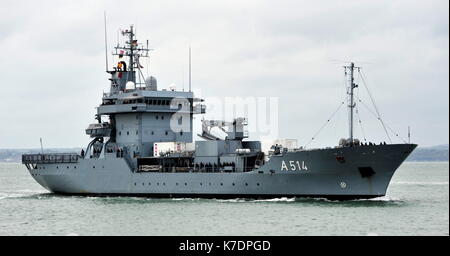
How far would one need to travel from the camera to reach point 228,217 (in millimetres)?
34344

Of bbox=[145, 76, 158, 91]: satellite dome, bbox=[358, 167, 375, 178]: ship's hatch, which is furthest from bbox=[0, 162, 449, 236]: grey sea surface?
bbox=[145, 76, 158, 91]: satellite dome

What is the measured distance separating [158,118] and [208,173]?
6.79 metres

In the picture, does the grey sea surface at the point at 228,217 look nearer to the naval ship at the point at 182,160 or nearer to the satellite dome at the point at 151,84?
the naval ship at the point at 182,160

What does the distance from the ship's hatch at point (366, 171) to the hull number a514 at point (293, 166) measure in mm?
2851

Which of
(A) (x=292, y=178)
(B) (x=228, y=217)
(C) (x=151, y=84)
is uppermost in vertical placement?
(C) (x=151, y=84)

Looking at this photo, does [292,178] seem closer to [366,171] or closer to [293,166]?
[293,166]

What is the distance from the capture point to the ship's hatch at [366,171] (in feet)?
126

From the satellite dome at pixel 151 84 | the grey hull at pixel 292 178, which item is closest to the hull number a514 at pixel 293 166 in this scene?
the grey hull at pixel 292 178

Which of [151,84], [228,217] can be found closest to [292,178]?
[228,217]

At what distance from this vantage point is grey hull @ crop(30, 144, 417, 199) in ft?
125

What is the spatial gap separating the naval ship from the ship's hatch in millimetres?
52

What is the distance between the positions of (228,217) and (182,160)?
10408 mm

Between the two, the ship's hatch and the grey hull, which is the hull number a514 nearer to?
the grey hull
